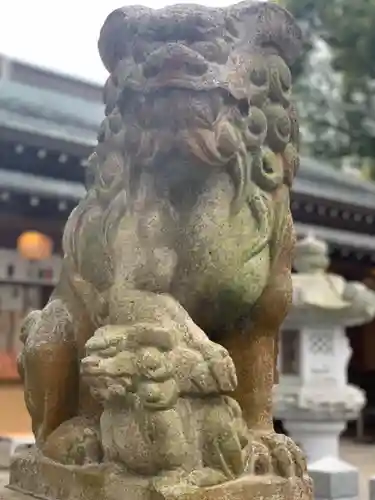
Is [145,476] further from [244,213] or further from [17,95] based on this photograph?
[17,95]

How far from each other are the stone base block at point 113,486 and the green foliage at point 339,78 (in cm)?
901

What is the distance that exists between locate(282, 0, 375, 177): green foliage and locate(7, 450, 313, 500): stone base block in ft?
29.6

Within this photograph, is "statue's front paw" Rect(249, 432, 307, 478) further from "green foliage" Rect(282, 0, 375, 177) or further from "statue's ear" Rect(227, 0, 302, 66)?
"green foliage" Rect(282, 0, 375, 177)

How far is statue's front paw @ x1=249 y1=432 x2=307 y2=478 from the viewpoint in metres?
2.06

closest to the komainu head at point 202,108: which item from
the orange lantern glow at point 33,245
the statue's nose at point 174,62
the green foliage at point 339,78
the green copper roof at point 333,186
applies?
the statue's nose at point 174,62

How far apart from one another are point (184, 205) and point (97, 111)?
902 centimetres

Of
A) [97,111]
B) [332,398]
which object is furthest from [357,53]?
[332,398]

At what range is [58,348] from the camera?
2.18m

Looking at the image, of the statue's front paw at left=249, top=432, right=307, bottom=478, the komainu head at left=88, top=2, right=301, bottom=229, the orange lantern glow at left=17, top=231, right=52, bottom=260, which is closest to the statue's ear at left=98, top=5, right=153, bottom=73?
the komainu head at left=88, top=2, right=301, bottom=229

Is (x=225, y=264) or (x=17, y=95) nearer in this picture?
(x=225, y=264)

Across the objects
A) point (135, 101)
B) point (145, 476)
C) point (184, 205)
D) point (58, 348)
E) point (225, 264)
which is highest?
point (135, 101)

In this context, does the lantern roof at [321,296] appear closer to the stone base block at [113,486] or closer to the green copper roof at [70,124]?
the green copper roof at [70,124]

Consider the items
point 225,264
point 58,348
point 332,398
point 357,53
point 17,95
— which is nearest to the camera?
point 225,264

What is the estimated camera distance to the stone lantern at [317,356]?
A: 546 cm
